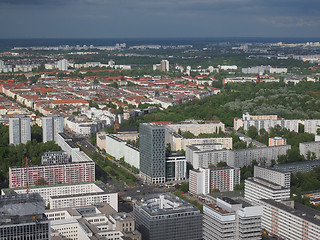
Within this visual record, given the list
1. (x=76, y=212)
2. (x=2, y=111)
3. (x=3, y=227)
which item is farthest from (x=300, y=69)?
(x=3, y=227)

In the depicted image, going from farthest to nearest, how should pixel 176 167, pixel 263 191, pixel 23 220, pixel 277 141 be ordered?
pixel 277 141 < pixel 176 167 < pixel 263 191 < pixel 23 220

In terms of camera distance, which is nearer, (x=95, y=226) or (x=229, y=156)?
(x=95, y=226)

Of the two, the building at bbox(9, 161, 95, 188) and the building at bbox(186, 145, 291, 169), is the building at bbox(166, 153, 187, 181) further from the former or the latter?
the building at bbox(9, 161, 95, 188)

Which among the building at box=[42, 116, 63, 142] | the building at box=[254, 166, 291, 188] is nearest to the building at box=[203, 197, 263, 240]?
the building at box=[254, 166, 291, 188]

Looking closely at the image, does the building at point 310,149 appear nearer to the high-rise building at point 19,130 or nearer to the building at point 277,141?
the building at point 277,141

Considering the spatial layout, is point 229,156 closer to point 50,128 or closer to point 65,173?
point 65,173

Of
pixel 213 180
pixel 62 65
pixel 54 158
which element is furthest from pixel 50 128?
pixel 62 65

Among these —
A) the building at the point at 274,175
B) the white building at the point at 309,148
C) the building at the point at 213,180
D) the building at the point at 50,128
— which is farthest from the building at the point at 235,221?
the building at the point at 50,128
